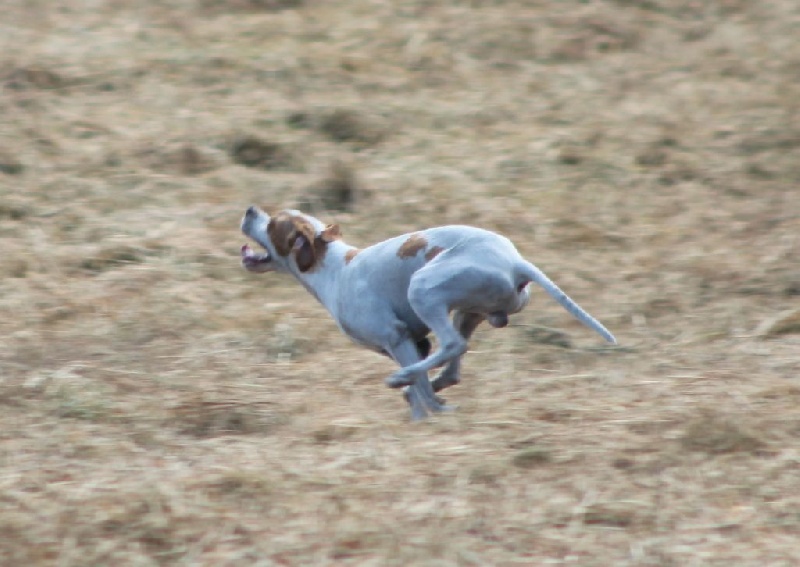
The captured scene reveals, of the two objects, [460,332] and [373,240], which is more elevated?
[460,332]

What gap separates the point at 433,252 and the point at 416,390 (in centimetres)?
58

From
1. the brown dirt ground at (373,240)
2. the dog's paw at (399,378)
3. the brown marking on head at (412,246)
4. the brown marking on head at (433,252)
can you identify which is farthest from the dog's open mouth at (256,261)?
the dog's paw at (399,378)

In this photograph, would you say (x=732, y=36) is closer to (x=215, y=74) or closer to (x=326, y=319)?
(x=215, y=74)

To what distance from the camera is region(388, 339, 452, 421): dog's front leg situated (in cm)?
543

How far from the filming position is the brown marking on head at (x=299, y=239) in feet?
18.7

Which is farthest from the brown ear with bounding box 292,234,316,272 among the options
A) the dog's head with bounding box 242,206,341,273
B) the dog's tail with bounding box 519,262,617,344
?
the dog's tail with bounding box 519,262,617,344

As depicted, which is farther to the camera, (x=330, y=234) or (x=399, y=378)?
(x=330, y=234)

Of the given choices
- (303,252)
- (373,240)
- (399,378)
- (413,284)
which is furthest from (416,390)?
(373,240)

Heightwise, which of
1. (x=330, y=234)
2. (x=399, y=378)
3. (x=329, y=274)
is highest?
(x=330, y=234)

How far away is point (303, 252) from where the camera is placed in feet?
18.7

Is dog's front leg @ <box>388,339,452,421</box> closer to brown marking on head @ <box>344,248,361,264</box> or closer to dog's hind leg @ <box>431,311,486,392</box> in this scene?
dog's hind leg @ <box>431,311,486,392</box>

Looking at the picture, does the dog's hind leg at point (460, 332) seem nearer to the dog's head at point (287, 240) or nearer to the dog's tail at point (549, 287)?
the dog's tail at point (549, 287)

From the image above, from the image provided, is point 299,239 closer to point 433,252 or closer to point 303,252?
point 303,252

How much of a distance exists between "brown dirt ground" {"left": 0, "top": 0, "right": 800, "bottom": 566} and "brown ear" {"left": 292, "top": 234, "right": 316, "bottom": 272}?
625 mm
